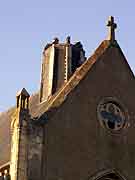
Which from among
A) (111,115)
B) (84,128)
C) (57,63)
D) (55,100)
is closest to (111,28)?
(57,63)

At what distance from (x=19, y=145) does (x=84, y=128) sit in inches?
137

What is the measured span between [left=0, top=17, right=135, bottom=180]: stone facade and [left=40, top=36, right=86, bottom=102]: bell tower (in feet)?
5.81

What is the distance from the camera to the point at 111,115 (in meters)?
26.3

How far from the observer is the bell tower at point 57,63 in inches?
1202

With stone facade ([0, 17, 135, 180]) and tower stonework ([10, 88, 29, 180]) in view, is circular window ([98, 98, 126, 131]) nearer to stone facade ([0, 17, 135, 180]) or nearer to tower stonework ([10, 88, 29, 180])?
stone facade ([0, 17, 135, 180])

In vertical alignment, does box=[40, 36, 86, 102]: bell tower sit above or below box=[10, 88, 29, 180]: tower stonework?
above

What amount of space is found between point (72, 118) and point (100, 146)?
1.76 m

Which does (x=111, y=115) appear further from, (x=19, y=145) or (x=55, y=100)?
(x=19, y=145)

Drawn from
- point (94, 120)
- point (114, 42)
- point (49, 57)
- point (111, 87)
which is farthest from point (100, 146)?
point (49, 57)

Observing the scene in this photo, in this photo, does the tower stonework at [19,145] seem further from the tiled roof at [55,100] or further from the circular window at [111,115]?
the circular window at [111,115]

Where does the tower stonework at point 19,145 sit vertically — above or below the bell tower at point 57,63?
below

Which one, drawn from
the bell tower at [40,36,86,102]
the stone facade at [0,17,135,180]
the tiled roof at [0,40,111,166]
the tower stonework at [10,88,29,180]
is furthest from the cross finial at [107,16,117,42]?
the tower stonework at [10,88,29,180]

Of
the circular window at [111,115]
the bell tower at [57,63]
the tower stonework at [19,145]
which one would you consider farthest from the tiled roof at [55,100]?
the circular window at [111,115]

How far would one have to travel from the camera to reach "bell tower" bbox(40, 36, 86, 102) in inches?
1202
